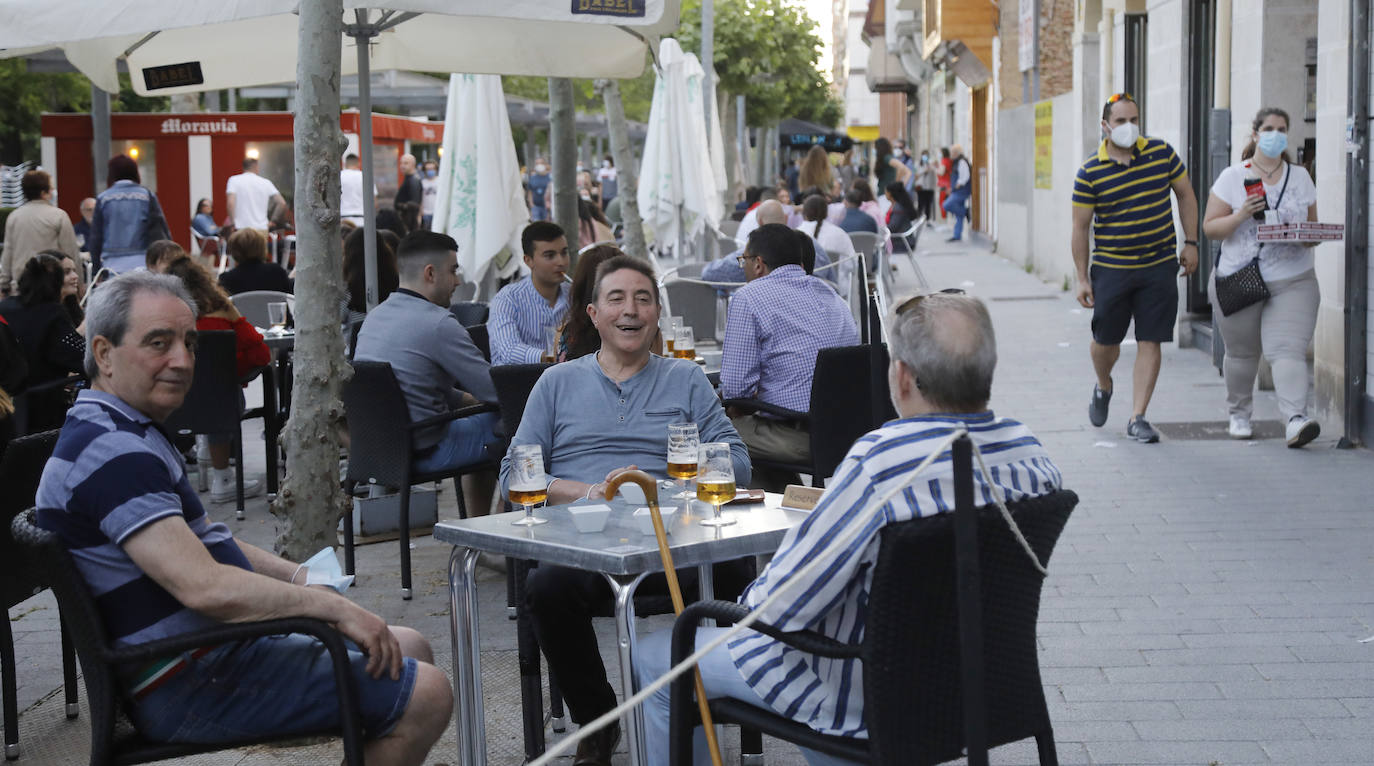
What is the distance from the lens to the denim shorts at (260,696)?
338cm

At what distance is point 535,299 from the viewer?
7668 millimetres

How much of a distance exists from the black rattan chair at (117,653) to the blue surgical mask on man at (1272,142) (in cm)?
691

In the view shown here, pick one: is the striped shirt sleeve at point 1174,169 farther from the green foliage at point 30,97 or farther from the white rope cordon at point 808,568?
the green foliage at point 30,97

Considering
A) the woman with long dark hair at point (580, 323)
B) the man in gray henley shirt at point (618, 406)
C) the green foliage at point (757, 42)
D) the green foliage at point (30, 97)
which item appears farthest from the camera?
the green foliage at point (30, 97)

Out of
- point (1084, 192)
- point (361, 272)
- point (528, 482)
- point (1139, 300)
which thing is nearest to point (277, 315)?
point (361, 272)

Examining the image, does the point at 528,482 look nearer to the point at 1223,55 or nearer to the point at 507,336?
A: the point at 507,336

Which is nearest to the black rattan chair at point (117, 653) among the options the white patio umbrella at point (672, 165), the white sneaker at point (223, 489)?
the white sneaker at point (223, 489)

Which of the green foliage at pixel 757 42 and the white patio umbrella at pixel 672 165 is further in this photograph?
the green foliage at pixel 757 42

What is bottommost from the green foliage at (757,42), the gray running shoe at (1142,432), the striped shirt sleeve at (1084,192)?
the gray running shoe at (1142,432)

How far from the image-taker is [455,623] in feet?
13.3

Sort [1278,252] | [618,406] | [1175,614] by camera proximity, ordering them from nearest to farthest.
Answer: [618,406]
[1175,614]
[1278,252]

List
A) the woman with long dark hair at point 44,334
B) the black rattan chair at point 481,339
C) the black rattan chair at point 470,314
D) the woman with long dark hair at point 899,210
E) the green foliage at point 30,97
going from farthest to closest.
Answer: the green foliage at point 30,97
the woman with long dark hair at point 899,210
the black rattan chair at point 470,314
the black rattan chair at point 481,339
the woman with long dark hair at point 44,334

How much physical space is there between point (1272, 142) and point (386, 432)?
5169mm

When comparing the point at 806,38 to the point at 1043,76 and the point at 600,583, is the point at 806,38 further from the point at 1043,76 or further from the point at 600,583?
the point at 600,583
